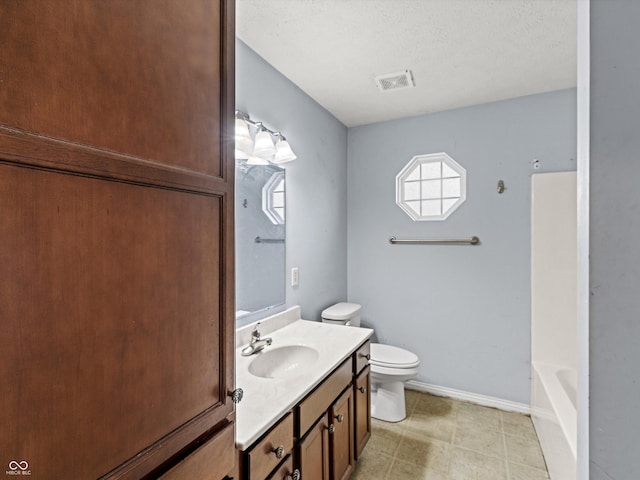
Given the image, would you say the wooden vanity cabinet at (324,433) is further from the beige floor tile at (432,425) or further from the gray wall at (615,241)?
the gray wall at (615,241)

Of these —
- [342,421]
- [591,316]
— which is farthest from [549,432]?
[591,316]

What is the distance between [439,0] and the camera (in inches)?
55.9

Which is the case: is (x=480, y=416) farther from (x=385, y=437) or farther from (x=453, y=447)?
(x=385, y=437)

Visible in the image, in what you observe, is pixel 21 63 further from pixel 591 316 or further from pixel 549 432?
pixel 549 432

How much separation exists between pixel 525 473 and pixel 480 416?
55cm

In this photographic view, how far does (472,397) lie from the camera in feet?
8.15

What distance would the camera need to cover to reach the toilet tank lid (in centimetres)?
234

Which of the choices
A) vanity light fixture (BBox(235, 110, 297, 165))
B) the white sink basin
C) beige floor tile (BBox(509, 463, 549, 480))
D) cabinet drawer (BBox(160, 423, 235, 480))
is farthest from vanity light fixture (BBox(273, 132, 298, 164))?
beige floor tile (BBox(509, 463, 549, 480))

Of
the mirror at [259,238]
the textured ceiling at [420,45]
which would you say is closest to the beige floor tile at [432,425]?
the mirror at [259,238]

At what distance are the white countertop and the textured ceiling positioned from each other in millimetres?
1645

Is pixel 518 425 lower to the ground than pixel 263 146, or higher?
lower

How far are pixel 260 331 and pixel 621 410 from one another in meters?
1.46

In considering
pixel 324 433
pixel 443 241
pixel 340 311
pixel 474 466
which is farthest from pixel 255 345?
pixel 443 241

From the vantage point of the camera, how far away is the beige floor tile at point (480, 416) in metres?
2.20
